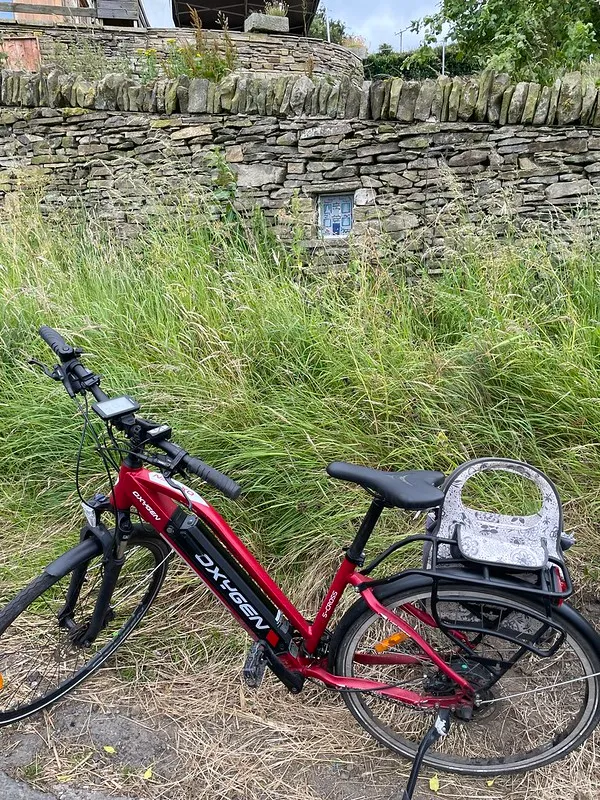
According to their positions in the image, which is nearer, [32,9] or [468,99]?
[468,99]

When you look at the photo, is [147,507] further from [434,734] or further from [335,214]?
[335,214]

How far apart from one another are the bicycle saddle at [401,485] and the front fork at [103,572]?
0.81m

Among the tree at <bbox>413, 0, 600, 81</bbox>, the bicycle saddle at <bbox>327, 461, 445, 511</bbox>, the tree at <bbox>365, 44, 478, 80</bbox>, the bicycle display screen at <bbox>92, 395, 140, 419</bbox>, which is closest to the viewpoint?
the bicycle saddle at <bbox>327, 461, 445, 511</bbox>

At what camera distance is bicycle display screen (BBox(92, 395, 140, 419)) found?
61.1 inches

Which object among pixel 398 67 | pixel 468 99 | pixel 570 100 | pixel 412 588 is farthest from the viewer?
pixel 398 67

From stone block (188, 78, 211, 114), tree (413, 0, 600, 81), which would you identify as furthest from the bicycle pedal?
tree (413, 0, 600, 81)

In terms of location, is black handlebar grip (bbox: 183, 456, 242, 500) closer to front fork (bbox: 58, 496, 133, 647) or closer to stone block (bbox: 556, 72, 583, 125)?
front fork (bbox: 58, 496, 133, 647)

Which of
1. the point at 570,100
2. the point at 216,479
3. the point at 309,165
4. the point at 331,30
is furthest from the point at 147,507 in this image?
the point at 331,30

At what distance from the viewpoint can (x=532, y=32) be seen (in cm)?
668

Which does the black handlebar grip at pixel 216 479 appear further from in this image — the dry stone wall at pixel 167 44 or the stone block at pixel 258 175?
the dry stone wall at pixel 167 44

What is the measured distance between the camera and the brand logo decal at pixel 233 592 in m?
1.71

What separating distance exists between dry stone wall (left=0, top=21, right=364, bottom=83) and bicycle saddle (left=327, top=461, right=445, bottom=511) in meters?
10.7

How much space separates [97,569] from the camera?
2207 mm

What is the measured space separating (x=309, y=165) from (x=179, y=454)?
4.05 m
